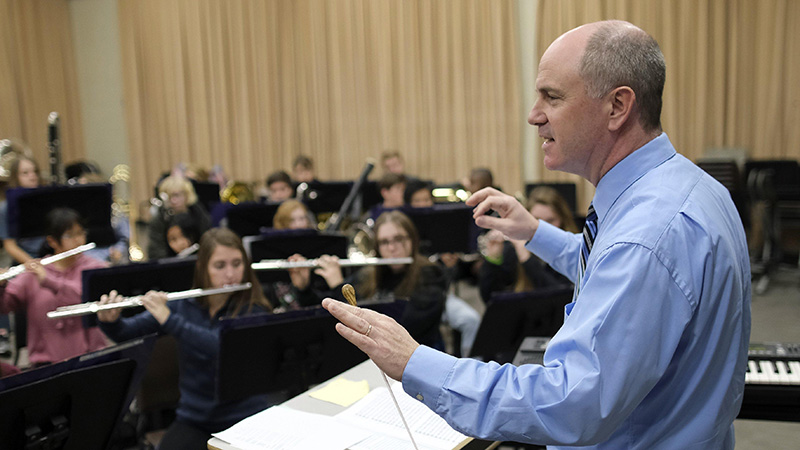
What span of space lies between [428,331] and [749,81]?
601cm

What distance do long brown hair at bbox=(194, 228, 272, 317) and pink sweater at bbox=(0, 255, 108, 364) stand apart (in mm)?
682

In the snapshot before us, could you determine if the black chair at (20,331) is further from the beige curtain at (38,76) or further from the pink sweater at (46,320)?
the beige curtain at (38,76)

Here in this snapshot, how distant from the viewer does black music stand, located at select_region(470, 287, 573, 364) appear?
9.66 feet

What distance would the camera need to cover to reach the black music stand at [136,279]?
3150 mm

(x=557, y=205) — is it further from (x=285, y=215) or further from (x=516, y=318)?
(x=285, y=215)

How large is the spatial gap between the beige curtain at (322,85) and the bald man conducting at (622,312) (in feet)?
24.3

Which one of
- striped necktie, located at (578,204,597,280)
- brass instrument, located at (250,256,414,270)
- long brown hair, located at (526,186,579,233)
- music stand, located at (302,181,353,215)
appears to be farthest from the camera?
music stand, located at (302,181,353,215)

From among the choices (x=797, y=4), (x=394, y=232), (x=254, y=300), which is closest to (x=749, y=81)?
(x=797, y=4)

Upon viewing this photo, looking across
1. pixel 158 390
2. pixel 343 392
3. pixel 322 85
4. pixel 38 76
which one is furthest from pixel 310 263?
pixel 38 76

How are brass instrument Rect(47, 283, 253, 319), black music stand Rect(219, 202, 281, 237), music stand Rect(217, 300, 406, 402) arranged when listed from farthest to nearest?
black music stand Rect(219, 202, 281, 237)
brass instrument Rect(47, 283, 253, 319)
music stand Rect(217, 300, 406, 402)

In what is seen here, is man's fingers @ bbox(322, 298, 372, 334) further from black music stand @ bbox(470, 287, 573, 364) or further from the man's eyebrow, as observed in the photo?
black music stand @ bbox(470, 287, 573, 364)

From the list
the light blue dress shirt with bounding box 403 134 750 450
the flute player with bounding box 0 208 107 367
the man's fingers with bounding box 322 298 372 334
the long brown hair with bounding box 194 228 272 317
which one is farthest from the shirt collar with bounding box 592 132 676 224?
the flute player with bounding box 0 208 107 367

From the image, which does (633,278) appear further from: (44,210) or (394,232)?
(44,210)

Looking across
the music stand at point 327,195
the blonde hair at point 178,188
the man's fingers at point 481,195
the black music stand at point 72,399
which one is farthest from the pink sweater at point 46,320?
the music stand at point 327,195
